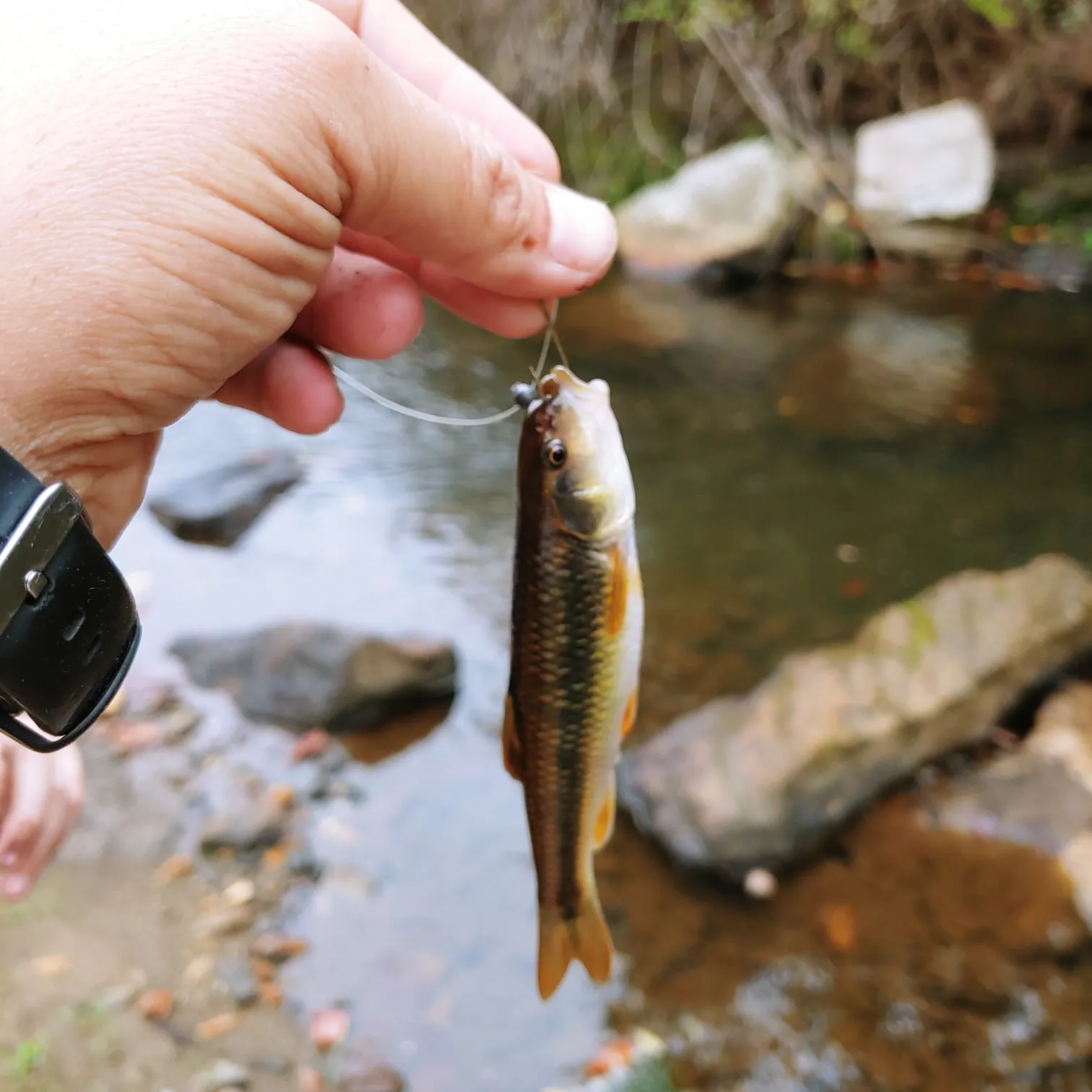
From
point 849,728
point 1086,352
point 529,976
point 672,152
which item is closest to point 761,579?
point 849,728

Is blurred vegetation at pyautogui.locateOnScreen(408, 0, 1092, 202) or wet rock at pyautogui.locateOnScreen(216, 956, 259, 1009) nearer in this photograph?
wet rock at pyautogui.locateOnScreen(216, 956, 259, 1009)

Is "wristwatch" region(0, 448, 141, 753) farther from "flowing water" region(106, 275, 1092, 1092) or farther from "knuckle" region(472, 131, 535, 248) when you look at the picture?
"flowing water" region(106, 275, 1092, 1092)

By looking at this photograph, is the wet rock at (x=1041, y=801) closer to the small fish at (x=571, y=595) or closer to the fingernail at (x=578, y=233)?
the small fish at (x=571, y=595)

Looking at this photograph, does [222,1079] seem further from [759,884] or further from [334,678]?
[759,884]

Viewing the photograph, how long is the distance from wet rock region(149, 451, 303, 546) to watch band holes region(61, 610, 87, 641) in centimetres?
393

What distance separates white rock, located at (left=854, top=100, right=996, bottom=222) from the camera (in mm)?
8555

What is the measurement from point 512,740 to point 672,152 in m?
9.70

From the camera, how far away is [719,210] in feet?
27.8

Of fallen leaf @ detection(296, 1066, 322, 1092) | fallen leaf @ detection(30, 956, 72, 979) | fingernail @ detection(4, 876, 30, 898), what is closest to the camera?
fingernail @ detection(4, 876, 30, 898)

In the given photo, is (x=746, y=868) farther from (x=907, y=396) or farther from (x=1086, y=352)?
(x=1086, y=352)

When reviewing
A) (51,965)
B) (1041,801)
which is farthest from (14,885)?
(1041,801)

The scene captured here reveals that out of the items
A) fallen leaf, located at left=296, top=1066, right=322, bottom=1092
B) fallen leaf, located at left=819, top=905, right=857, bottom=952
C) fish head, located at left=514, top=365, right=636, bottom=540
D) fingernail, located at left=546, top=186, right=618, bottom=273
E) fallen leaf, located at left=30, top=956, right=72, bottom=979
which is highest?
fingernail, located at left=546, top=186, right=618, bottom=273

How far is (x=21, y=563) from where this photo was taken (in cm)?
112

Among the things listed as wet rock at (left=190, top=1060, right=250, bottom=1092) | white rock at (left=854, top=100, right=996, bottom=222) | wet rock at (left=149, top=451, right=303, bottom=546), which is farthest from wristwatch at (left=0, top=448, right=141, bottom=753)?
white rock at (left=854, top=100, right=996, bottom=222)
